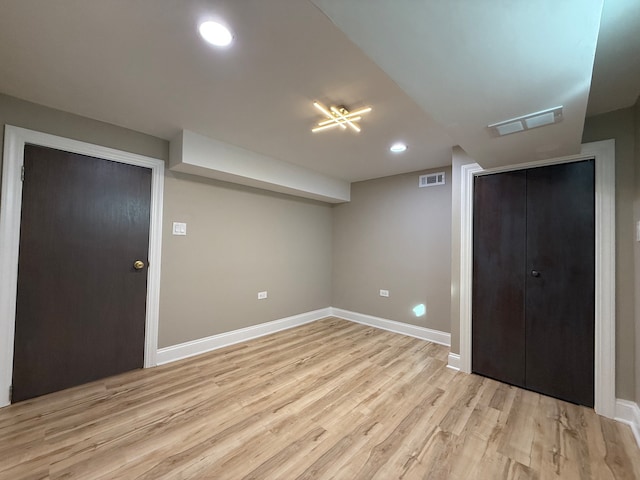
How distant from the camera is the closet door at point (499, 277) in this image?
97.9 inches

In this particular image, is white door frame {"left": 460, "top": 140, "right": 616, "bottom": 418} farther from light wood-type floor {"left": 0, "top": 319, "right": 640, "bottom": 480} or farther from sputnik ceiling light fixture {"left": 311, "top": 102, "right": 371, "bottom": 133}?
sputnik ceiling light fixture {"left": 311, "top": 102, "right": 371, "bottom": 133}

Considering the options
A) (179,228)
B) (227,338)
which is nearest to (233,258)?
(179,228)

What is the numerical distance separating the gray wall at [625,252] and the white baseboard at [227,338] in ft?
11.3

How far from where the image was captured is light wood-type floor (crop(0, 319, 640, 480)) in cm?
152

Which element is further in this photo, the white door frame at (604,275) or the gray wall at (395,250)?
the gray wall at (395,250)

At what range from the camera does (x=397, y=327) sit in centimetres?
397

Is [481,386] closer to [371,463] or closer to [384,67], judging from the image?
[371,463]

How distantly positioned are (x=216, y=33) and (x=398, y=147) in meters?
2.10

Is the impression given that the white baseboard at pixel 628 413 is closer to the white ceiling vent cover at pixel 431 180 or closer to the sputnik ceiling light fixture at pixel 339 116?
the white ceiling vent cover at pixel 431 180

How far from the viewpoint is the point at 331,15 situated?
90 centimetres

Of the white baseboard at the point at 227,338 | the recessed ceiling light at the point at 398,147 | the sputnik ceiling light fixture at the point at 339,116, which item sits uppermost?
the recessed ceiling light at the point at 398,147

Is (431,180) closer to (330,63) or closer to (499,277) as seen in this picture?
(499,277)

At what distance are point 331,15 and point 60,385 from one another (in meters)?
3.34

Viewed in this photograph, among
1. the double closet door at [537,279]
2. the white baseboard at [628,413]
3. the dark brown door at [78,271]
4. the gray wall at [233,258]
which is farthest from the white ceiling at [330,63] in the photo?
the white baseboard at [628,413]
